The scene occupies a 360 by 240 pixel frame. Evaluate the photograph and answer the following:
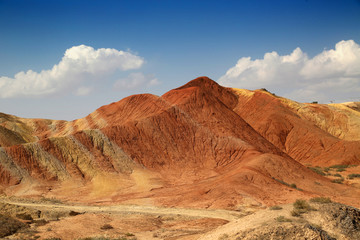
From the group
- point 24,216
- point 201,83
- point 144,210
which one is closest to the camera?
point 24,216

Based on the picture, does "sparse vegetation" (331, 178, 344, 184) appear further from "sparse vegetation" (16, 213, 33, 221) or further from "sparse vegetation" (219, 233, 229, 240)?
"sparse vegetation" (16, 213, 33, 221)

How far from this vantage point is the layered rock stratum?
30.9 metres

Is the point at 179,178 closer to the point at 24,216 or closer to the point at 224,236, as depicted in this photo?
the point at 24,216

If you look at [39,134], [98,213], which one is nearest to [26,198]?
[98,213]

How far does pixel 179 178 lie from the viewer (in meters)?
37.8

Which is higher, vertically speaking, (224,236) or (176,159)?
(176,159)

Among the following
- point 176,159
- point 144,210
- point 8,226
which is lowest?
point 144,210

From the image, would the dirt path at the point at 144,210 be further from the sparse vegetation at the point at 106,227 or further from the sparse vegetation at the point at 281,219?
the sparse vegetation at the point at 281,219

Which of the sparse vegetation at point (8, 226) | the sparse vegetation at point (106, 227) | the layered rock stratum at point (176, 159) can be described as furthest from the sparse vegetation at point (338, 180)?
the sparse vegetation at point (8, 226)

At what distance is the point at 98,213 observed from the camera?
24797mm

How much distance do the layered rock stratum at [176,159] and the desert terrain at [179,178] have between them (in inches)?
5.4

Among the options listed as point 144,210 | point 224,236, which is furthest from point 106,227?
point 224,236

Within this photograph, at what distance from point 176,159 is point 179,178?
480 centimetres

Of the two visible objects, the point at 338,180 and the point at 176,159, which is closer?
the point at 338,180
